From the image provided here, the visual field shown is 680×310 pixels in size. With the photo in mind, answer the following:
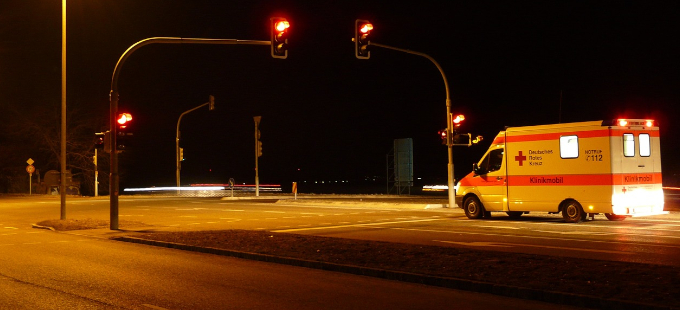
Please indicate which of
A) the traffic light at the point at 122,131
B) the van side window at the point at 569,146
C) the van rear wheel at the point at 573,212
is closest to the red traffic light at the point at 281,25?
the traffic light at the point at 122,131

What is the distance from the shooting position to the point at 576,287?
8758 millimetres

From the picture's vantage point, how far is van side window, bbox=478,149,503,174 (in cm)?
2161

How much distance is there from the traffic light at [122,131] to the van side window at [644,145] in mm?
14850

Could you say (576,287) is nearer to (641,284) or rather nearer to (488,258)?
(641,284)

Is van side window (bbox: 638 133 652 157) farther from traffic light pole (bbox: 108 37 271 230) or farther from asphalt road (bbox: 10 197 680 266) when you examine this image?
traffic light pole (bbox: 108 37 271 230)

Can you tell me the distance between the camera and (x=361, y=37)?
19422 mm

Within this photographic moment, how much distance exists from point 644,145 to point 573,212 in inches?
110

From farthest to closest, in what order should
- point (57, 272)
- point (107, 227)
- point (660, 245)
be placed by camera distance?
point (107, 227) → point (660, 245) → point (57, 272)

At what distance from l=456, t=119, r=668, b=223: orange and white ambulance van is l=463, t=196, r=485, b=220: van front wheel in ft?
2.18

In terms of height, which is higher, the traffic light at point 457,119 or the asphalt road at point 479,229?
the traffic light at point 457,119

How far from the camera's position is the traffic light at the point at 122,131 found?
19406mm

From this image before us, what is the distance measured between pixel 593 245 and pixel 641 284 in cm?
567

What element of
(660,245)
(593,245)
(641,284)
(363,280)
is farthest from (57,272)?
(660,245)

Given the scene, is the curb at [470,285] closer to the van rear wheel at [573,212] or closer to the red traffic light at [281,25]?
the red traffic light at [281,25]
